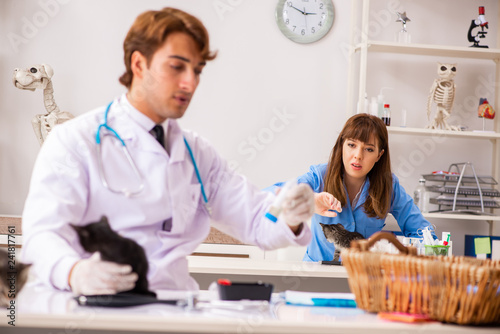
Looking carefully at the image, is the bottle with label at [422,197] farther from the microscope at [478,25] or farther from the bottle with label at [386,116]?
the microscope at [478,25]

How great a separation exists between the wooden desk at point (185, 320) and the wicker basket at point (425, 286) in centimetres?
3

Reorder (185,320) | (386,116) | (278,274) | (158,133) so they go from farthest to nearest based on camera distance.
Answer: (386,116), (278,274), (158,133), (185,320)

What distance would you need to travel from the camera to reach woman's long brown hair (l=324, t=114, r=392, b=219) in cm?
277

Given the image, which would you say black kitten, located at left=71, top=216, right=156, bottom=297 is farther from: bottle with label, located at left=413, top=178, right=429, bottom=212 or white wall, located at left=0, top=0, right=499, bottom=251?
bottle with label, located at left=413, top=178, right=429, bottom=212

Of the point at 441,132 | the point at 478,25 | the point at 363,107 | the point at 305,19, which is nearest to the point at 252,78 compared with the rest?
the point at 305,19

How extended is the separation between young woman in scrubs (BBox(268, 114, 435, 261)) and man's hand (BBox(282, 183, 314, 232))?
1.39m

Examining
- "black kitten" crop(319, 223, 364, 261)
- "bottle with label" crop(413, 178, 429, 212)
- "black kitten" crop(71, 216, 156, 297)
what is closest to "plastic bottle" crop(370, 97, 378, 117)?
"bottle with label" crop(413, 178, 429, 212)

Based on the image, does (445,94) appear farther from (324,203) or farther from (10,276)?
(10,276)

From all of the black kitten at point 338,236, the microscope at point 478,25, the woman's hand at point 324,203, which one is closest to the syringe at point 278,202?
the woman's hand at point 324,203

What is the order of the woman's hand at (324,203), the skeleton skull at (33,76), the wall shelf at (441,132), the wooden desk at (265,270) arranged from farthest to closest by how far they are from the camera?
the wall shelf at (441,132) < the skeleton skull at (33,76) < the wooden desk at (265,270) < the woman's hand at (324,203)

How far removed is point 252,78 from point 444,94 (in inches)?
46.6

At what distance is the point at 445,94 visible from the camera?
3488 mm

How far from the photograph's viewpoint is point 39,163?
1309 millimetres

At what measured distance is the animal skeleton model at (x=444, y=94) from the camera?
11.5ft
